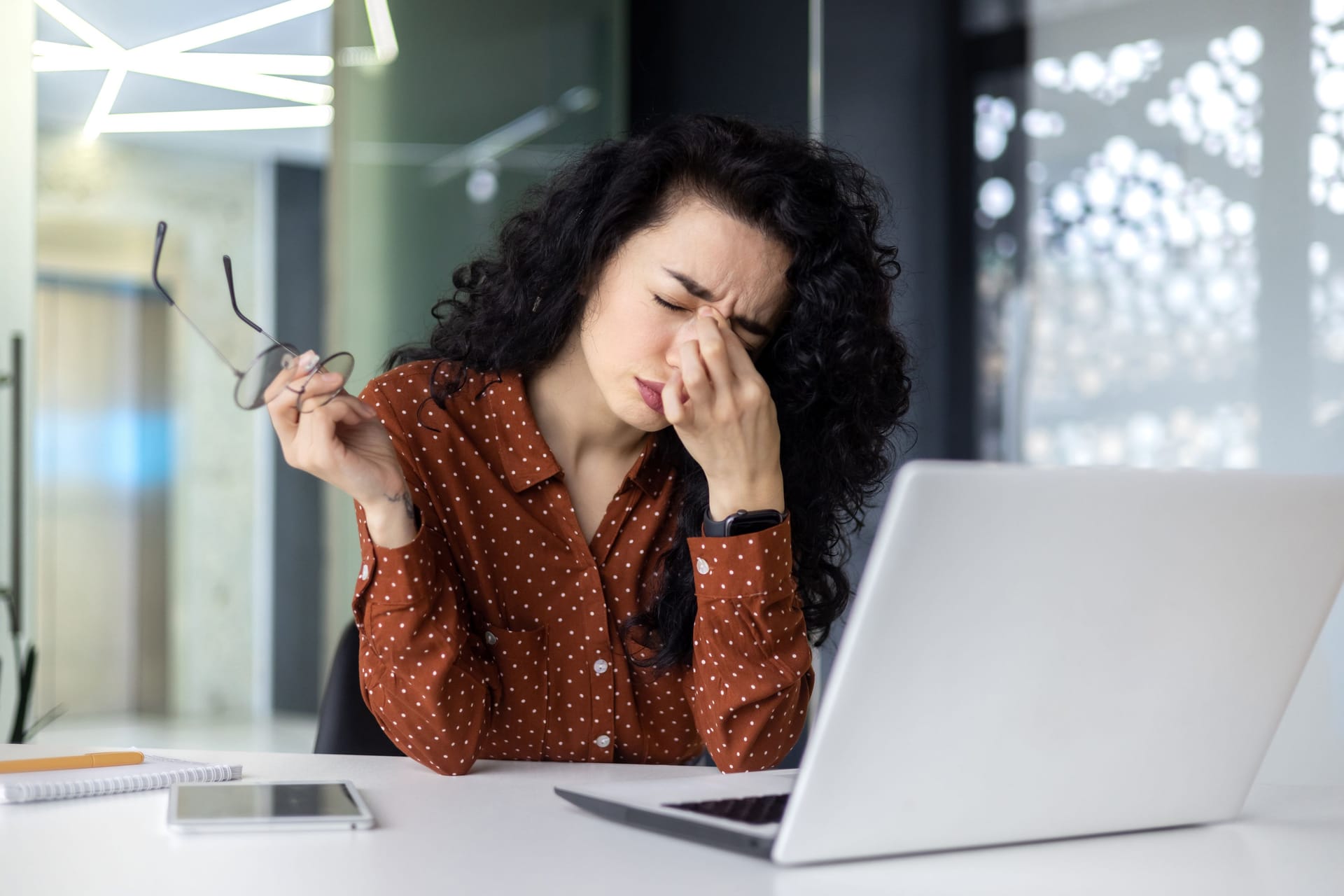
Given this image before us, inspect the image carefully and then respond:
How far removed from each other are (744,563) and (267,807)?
0.55m

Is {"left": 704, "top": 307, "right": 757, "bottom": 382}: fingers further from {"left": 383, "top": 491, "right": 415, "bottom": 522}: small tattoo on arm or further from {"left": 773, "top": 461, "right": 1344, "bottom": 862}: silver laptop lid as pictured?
{"left": 773, "top": 461, "right": 1344, "bottom": 862}: silver laptop lid

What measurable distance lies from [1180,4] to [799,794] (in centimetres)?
266

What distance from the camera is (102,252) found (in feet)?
13.5

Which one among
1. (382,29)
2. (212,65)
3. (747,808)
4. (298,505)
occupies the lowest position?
(298,505)

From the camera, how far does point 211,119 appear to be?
122 inches

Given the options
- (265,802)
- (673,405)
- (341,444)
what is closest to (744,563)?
(673,405)

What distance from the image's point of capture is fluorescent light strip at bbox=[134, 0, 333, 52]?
118 inches

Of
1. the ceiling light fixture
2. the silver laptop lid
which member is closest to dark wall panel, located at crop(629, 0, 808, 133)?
the ceiling light fixture

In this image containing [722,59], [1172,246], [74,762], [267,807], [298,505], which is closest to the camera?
[267,807]

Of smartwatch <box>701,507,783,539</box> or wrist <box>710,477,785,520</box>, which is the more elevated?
wrist <box>710,477,785,520</box>

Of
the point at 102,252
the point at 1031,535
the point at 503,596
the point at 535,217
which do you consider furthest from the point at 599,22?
the point at 1031,535

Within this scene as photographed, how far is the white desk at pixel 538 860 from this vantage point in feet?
2.12

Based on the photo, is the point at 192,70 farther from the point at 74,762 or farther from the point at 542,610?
the point at 74,762

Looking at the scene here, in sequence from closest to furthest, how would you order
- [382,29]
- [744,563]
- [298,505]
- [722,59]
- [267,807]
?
[267,807], [744,563], [382,29], [722,59], [298,505]
